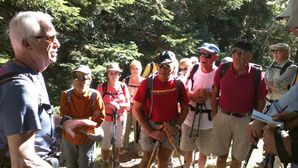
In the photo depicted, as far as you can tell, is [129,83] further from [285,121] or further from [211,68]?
[285,121]

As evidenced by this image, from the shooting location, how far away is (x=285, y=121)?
2.42 m

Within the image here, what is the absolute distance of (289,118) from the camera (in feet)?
7.88

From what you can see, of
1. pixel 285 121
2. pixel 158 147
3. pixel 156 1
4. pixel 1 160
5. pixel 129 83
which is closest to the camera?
pixel 1 160

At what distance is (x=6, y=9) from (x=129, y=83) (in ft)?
11.2

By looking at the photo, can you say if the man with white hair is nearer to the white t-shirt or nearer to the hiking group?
the hiking group

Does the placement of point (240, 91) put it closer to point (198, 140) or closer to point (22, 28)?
point (198, 140)

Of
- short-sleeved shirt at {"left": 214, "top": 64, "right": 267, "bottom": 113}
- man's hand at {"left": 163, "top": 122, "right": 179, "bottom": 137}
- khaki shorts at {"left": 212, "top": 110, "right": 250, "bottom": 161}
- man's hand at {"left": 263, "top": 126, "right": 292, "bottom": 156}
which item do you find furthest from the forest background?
man's hand at {"left": 263, "top": 126, "right": 292, "bottom": 156}

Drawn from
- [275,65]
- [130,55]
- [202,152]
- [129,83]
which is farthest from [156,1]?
[202,152]

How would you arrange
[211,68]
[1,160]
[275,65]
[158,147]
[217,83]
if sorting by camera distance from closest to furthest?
[1,160], [158,147], [217,83], [211,68], [275,65]

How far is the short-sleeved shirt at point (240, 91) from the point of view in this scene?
516 cm

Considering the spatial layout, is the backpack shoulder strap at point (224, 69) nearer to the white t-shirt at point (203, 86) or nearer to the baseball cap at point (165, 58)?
the white t-shirt at point (203, 86)

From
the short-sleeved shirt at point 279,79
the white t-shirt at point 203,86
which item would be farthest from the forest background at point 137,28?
the white t-shirt at point 203,86

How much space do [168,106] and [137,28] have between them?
8.09 meters

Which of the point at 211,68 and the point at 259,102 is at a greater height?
the point at 211,68
